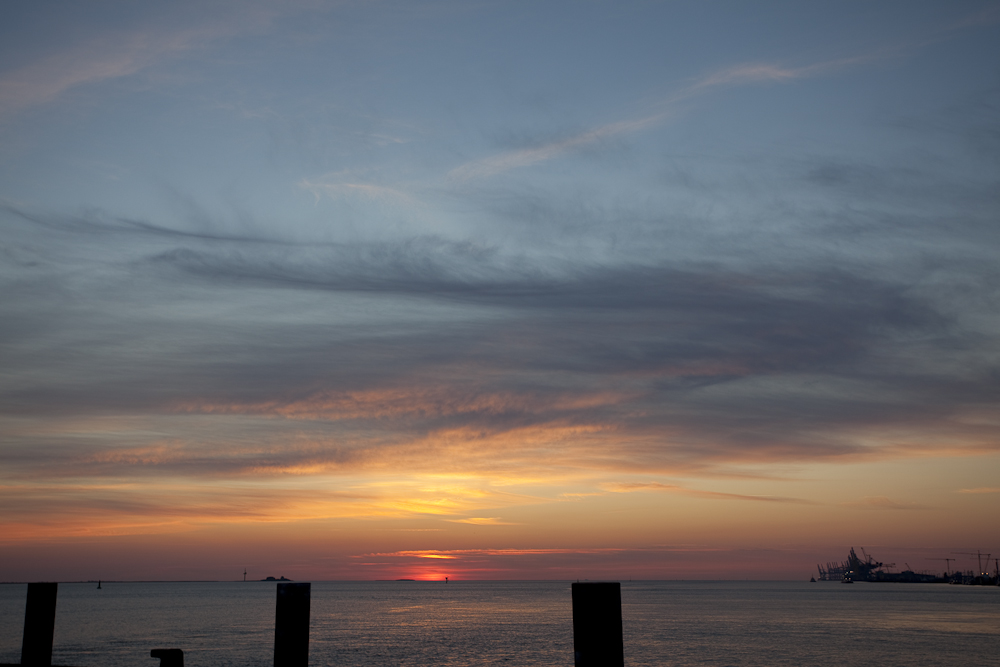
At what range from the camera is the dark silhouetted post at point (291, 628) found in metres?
11.1

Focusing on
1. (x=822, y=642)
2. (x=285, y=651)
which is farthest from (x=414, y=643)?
(x=285, y=651)

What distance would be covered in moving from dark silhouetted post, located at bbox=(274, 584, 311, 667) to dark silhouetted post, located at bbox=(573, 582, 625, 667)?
409 centimetres

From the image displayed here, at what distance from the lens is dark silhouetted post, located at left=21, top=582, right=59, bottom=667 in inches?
535

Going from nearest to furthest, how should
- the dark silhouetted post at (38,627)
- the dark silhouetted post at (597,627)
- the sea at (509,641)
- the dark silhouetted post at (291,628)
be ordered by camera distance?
the dark silhouetted post at (597,627) → the dark silhouetted post at (291,628) → the dark silhouetted post at (38,627) → the sea at (509,641)

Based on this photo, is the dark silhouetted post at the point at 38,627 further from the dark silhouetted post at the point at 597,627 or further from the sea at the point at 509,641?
the sea at the point at 509,641

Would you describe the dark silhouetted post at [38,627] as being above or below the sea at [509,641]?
above

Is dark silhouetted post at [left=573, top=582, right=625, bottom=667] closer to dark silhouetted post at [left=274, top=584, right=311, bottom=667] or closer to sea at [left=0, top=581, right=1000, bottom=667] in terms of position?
dark silhouetted post at [left=274, top=584, right=311, bottom=667]

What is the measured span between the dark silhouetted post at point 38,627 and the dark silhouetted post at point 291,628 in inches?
197

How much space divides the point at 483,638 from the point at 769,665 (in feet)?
109

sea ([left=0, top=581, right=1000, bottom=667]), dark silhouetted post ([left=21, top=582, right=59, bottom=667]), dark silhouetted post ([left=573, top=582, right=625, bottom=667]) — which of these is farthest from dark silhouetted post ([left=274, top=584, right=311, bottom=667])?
sea ([left=0, top=581, right=1000, bottom=667])

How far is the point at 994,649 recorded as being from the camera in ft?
259

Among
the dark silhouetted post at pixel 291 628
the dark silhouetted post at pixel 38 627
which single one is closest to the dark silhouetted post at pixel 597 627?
the dark silhouetted post at pixel 291 628

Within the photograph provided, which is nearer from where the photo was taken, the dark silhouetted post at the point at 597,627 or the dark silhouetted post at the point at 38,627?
the dark silhouetted post at the point at 597,627

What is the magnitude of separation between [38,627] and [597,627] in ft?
33.0
